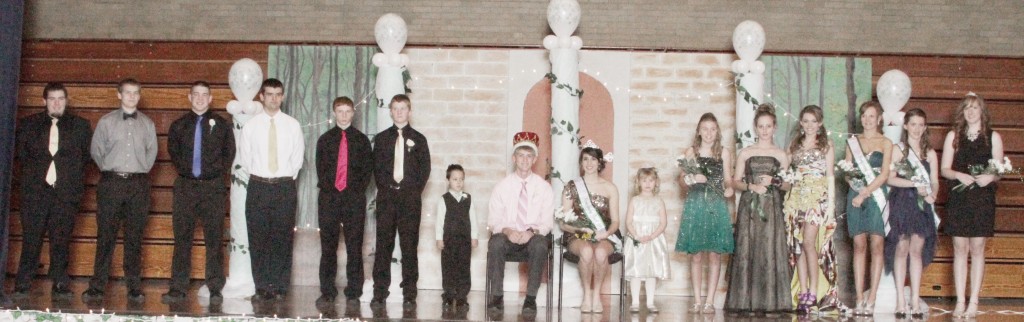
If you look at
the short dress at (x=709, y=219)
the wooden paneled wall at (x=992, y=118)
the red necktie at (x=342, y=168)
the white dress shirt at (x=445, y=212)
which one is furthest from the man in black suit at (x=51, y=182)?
the wooden paneled wall at (x=992, y=118)

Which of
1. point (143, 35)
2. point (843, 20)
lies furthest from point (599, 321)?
point (143, 35)

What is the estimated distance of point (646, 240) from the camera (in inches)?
309

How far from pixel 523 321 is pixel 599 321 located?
504 mm

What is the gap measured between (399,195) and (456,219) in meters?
0.43

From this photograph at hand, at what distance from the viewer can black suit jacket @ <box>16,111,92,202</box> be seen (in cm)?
775

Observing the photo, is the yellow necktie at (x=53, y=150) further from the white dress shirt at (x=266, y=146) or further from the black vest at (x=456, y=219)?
the black vest at (x=456, y=219)

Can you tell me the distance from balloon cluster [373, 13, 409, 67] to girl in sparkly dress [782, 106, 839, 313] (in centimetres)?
298

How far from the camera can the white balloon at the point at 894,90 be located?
27.0ft

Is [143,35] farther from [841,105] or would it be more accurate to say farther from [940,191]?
[940,191]

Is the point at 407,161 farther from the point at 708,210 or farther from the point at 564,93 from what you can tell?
the point at 708,210

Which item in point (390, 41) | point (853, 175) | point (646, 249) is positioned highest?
point (390, 41)

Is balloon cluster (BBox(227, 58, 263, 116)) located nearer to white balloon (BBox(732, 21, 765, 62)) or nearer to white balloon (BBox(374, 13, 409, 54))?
white balloon (BBox(374, 13, 409, 54))

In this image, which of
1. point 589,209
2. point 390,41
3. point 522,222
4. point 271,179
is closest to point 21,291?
point 271,179

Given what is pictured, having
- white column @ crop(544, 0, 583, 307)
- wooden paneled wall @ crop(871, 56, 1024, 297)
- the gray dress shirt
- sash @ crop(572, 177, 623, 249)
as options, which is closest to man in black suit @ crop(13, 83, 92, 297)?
the gray dress shirt
